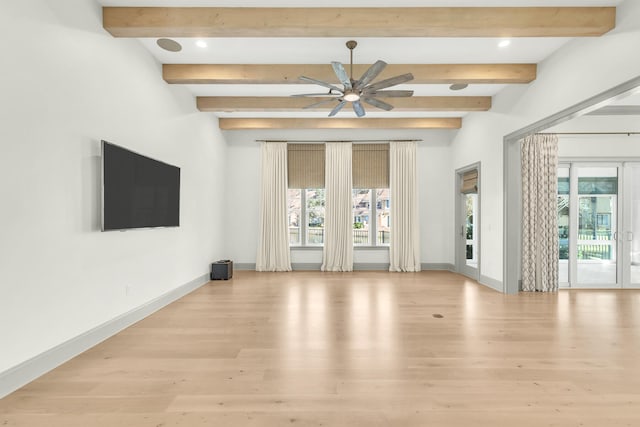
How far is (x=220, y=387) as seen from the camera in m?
2.34

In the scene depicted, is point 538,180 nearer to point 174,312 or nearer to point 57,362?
point 174,312

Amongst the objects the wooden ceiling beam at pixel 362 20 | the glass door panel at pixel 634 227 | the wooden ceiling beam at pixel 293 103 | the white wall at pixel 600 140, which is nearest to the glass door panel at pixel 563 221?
the white wall at pixel 600 140

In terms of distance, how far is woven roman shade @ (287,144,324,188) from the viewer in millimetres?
7500

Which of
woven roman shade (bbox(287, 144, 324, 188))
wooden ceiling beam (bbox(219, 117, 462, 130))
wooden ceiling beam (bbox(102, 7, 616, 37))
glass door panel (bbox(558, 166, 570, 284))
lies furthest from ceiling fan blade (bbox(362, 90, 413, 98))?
glass door panel (bbox(558, 166, 570, 284))

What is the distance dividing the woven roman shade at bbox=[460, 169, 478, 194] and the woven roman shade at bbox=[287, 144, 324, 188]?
10.8ft

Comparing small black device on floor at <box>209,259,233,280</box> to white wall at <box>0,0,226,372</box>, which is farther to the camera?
small black device on floor at <box>209,259,233,280</box>

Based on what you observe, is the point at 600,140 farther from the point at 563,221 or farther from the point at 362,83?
the point at 362,83

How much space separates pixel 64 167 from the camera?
2.73 meters

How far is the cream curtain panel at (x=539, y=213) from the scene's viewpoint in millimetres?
5418

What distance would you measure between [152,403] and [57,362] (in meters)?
1.22

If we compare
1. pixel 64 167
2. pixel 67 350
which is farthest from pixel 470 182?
pixel 67 350

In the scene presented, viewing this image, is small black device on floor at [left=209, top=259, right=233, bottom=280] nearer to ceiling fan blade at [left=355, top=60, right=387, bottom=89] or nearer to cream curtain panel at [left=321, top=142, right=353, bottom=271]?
cream curtain panel at [left=321, top=142, right=353, bottom=271]

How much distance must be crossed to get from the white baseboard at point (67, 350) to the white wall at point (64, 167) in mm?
58

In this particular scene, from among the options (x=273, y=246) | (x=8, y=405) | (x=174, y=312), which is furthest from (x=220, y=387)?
(x=273, y=246)
